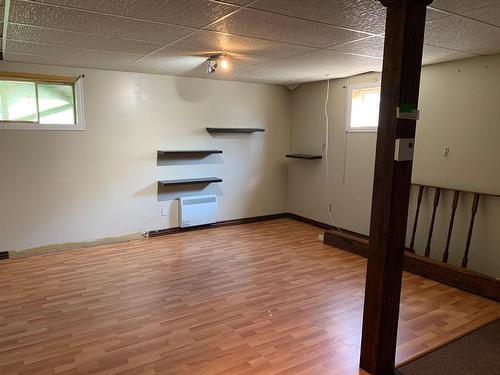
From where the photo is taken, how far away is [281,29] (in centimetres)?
261

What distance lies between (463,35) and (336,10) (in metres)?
1.22

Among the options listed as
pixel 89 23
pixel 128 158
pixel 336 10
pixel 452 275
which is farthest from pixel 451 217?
pixel 128 158

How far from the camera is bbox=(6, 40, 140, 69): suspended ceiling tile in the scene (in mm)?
3273

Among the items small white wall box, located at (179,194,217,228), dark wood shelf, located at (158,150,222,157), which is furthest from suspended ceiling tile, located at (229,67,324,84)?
small white wall box, located at (179,194,217,228)

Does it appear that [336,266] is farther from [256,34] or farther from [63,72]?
[63,72]

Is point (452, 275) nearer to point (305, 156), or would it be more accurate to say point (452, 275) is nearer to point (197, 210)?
point (305, 156)

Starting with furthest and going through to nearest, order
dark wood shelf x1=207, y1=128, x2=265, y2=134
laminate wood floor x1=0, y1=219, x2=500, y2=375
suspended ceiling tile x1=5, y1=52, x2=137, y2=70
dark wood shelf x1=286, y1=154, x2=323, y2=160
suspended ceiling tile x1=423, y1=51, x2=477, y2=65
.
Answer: dark wood shelf x1=286, y1=154, x2=323, y2=160, dark wood shelf x1=207, y1=128, x2=265, y2=134, suspended ceiling tile x1=5, y1=52, x2=137, y2=70, suspended ceiling tile x1=423, y1=51, x2=477, y2=65, laminate wood floor x1=0, y1=219, x2=500, y2=375

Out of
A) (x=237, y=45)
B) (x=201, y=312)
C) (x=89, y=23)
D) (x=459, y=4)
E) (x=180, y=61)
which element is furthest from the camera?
(x=180, y=61)

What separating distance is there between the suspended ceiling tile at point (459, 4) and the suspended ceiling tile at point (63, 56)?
274 cm

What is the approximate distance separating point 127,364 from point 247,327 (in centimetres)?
89

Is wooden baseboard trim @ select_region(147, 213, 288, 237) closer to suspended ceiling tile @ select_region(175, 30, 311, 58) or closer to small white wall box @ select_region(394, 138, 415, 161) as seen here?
suspended ceiling tile @ select_region(175, 30, 311, 58)

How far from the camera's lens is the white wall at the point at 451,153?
345 cm

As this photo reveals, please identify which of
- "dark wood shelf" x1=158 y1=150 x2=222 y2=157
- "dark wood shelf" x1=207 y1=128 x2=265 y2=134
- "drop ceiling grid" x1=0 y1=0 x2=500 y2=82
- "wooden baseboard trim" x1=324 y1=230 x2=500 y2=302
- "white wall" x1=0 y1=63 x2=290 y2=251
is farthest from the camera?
"dark wood shelf" x1=207 y1=128 x2=265 y2=134

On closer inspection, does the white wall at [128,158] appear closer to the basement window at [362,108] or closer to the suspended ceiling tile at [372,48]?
the basement window at [362,108]
